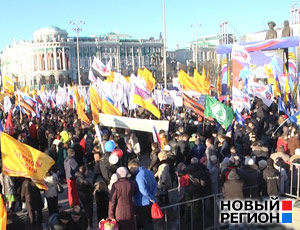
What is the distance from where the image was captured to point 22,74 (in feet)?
306

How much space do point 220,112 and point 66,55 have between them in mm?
81265

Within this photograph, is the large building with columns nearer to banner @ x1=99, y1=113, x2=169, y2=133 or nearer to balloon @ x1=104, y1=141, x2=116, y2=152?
banner @ x1=99, y1=113, x2=169, y2=133

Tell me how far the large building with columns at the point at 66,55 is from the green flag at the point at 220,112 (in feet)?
227

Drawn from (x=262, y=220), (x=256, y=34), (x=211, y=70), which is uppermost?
(x=256, y=34)

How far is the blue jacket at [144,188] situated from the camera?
5.96 m

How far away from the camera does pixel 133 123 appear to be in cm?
1070

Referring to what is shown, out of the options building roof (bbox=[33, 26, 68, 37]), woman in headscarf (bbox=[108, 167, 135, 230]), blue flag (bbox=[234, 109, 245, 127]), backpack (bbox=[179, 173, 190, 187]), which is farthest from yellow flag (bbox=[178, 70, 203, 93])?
building roof (bbox=[33, 26, 68, 37])

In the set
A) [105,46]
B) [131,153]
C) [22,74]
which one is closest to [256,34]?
[105,46]

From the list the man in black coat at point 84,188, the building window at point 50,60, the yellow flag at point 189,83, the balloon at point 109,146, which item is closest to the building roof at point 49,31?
the building window at point 50,60

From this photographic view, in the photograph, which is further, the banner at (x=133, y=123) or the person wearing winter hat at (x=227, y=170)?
the banner at (x=133, y=123)

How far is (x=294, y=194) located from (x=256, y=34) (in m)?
63.7

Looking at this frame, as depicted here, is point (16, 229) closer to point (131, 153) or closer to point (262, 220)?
point (262, 220)

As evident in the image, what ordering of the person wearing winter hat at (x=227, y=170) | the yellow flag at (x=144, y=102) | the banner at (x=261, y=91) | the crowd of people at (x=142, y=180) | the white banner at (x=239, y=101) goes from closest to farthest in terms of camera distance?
the crowd of people at (x=142, y=180)
the person wearing winter hat at (x=227, y=170)
the white banner at (x=239, y=101)
the yellow flag at (x=144, y=102)
the banner at (x=261, y=91)

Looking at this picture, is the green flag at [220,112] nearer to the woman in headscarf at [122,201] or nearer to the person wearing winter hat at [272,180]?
the person wearing winter hat at [272,180]
